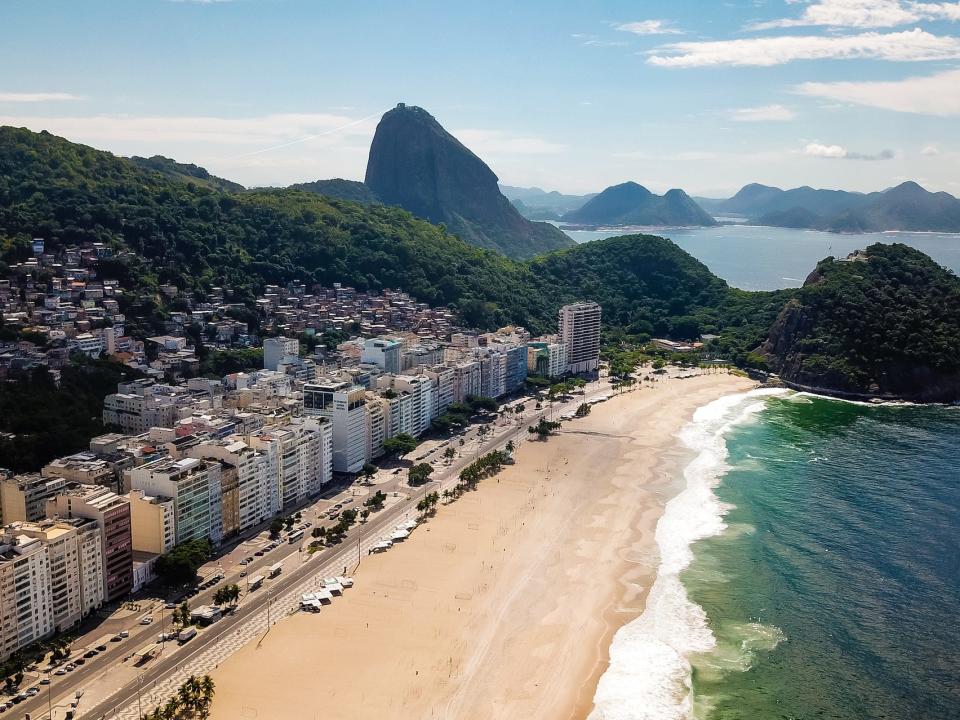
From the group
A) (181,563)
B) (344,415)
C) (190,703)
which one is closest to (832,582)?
(344,415)

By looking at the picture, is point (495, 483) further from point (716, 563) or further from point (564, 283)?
point (564, 283)

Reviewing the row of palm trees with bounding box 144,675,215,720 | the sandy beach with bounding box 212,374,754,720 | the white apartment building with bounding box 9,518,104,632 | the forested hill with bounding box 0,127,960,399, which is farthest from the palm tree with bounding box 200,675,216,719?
the forested hill with bounding box 0,127,960,399

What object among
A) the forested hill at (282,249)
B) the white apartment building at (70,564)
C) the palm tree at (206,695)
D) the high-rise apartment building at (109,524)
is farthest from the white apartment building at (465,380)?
the palm tree at (206,695)

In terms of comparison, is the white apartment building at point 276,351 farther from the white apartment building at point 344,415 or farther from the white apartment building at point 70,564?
the white apartment building at point 70,564

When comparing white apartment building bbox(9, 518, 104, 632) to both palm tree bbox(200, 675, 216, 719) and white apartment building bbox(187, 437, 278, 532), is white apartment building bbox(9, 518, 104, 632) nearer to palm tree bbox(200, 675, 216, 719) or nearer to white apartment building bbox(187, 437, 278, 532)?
palm tree bbox(200, 675, 216, 719)

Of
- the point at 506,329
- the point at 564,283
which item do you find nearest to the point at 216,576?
the point at 506,329
